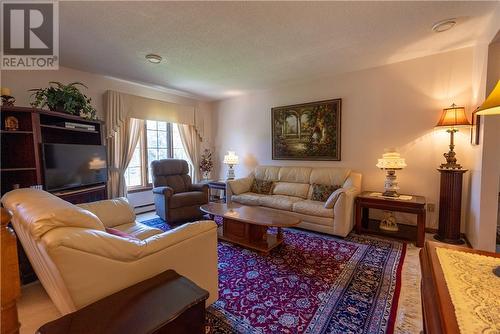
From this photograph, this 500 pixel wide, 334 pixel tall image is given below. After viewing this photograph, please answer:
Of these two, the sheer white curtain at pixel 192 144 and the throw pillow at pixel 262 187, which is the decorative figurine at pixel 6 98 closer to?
the sheer white curtain at pixel 192 144

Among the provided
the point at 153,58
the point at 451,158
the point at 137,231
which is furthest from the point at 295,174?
the point at 153,58

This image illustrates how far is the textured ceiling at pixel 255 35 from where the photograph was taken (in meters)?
1.99

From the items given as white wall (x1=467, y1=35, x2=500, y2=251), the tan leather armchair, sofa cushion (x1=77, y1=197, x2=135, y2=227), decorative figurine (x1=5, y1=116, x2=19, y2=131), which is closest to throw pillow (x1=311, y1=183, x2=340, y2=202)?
white wall (x1=467, y1=35, x2=500, y2=251)

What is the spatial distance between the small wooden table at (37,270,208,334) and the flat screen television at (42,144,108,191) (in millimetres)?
2339

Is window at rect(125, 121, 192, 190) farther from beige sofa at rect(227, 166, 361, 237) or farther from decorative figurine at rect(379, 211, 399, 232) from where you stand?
decorative figurine at rect(379, 211, 399, 232)

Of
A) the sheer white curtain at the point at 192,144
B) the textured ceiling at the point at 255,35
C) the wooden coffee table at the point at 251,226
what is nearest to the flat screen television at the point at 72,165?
the textured ceiling at the point at 255,35

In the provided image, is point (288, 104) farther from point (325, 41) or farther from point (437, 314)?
point (437, 314)

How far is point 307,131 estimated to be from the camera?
4.07 meters

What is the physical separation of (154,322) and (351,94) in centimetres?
390

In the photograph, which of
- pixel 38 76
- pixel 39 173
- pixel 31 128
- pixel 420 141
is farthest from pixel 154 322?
pixel 38 76

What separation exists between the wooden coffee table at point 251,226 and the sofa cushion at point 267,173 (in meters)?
1.41

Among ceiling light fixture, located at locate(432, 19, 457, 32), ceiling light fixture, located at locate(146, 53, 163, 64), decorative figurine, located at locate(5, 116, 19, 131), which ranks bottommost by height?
decorative figurine, located at locate(5, 116, 19, 131)

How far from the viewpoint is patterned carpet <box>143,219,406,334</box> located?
153 cm

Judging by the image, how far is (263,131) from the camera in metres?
4.73
